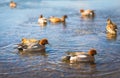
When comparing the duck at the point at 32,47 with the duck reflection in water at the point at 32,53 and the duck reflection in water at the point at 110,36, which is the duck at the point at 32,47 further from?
the duck reflection in water at the point at 110,36

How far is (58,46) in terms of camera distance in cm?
1722

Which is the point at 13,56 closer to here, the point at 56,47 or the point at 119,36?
the point at 56,47

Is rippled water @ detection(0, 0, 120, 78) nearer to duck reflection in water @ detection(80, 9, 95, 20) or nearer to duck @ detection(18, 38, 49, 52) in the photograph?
duck @ detection(18, 38, 49, 52)

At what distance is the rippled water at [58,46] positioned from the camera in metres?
13.1

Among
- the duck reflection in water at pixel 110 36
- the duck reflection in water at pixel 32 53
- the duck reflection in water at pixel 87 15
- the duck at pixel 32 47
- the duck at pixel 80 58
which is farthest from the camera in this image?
the duck reflection in water at pixel 87 15

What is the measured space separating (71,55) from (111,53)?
2.21 meters

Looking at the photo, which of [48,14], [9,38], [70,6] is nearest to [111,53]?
[9,38]

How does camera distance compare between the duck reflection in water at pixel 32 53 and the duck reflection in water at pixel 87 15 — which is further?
the duck reflection in water at pixel 87 15

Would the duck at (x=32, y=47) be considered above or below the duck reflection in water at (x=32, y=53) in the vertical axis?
above

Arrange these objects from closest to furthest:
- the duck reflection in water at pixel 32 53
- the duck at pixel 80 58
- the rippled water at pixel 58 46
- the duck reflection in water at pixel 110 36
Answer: the rippled water at pixel 58 46, the duck at pixel 80 58, the duck reflection in water at pixel 32 53, the duck reflection in water at pixel 110 36

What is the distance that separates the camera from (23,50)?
16391mm

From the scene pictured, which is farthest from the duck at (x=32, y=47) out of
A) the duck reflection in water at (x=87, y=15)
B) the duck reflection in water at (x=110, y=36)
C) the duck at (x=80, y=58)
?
the duck reflection in water at (x=87, y=15)

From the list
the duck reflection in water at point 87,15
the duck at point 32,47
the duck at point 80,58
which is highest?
the duck reflection in water at point 87,15

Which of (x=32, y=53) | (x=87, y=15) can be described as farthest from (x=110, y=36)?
(x=87, y=15)
